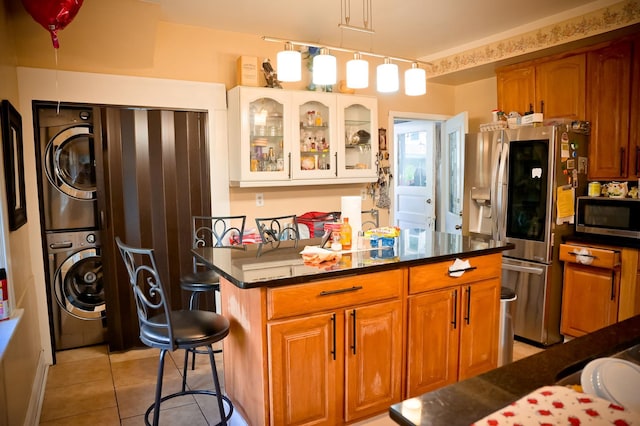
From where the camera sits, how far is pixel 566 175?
11.1 feet

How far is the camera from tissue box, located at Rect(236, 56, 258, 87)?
3.61 metres

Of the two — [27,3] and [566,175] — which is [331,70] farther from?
[566,175]

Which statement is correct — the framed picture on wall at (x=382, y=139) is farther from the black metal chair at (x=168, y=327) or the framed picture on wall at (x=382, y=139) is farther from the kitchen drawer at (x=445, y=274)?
the black metal chair at (x=168, y=327)

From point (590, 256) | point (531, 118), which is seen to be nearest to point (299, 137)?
point (531, 118)

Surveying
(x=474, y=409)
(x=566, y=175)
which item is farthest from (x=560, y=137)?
(x=474, y=409)

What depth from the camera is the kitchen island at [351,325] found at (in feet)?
6.24

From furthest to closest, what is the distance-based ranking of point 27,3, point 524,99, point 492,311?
point 524,99 → point 492,311 → point 27,3

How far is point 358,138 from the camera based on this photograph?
415cm

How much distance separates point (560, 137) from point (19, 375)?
12.5 ft

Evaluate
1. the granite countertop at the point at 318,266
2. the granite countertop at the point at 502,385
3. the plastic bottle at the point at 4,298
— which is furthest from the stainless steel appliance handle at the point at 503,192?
the plastic bottle at the point at 4,298

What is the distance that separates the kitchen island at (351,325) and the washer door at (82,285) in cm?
147

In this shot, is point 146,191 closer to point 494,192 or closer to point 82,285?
point 82,285

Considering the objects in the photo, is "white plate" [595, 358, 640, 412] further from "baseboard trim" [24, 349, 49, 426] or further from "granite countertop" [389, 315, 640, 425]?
"baseboard trim" [24, 349, 49, 426]

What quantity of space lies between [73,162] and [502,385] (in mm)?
3418
